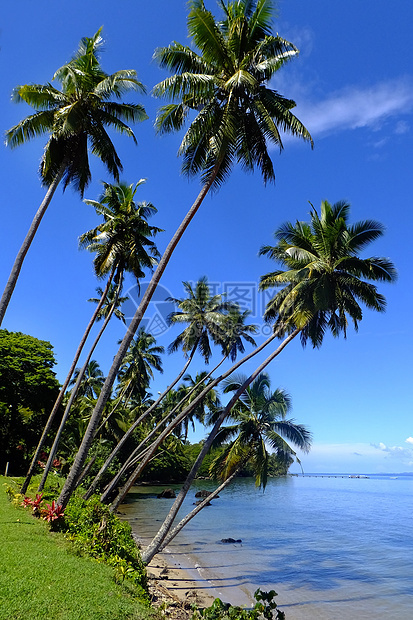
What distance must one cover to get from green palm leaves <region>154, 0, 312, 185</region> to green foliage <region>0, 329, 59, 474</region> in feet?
65.7

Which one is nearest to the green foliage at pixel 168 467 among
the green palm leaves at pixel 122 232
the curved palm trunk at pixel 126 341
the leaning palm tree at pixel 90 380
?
the leaning palm tree at pixel 90 380

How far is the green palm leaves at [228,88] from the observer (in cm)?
1112

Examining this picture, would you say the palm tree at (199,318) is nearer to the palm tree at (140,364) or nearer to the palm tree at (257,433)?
the palm tree at (257,433)

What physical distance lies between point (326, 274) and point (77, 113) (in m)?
10.2

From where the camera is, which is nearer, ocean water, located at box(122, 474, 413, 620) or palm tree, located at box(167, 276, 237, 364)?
ocean water, located at box(122, 474, 413, 620)

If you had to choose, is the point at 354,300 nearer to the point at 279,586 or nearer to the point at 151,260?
the point at 151,260

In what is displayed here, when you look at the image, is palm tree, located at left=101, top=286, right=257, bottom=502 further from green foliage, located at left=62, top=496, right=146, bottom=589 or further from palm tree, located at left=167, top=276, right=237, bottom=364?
green foliage, located at left=62, top=496, right=146, bottom=589

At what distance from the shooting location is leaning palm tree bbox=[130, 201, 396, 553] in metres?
14.9

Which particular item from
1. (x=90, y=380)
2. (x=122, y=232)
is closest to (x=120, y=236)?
(x=122, y=232)

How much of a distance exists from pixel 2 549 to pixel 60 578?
183 cm

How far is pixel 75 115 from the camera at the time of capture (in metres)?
12.3

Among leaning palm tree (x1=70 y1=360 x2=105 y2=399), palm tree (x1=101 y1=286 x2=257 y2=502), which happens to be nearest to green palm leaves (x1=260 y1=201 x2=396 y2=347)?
palm tree (x1=101 y1=286 x2=257 y2=502)

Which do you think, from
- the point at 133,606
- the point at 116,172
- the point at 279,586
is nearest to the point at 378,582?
the point at 279,586

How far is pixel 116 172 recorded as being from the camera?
1451cm
